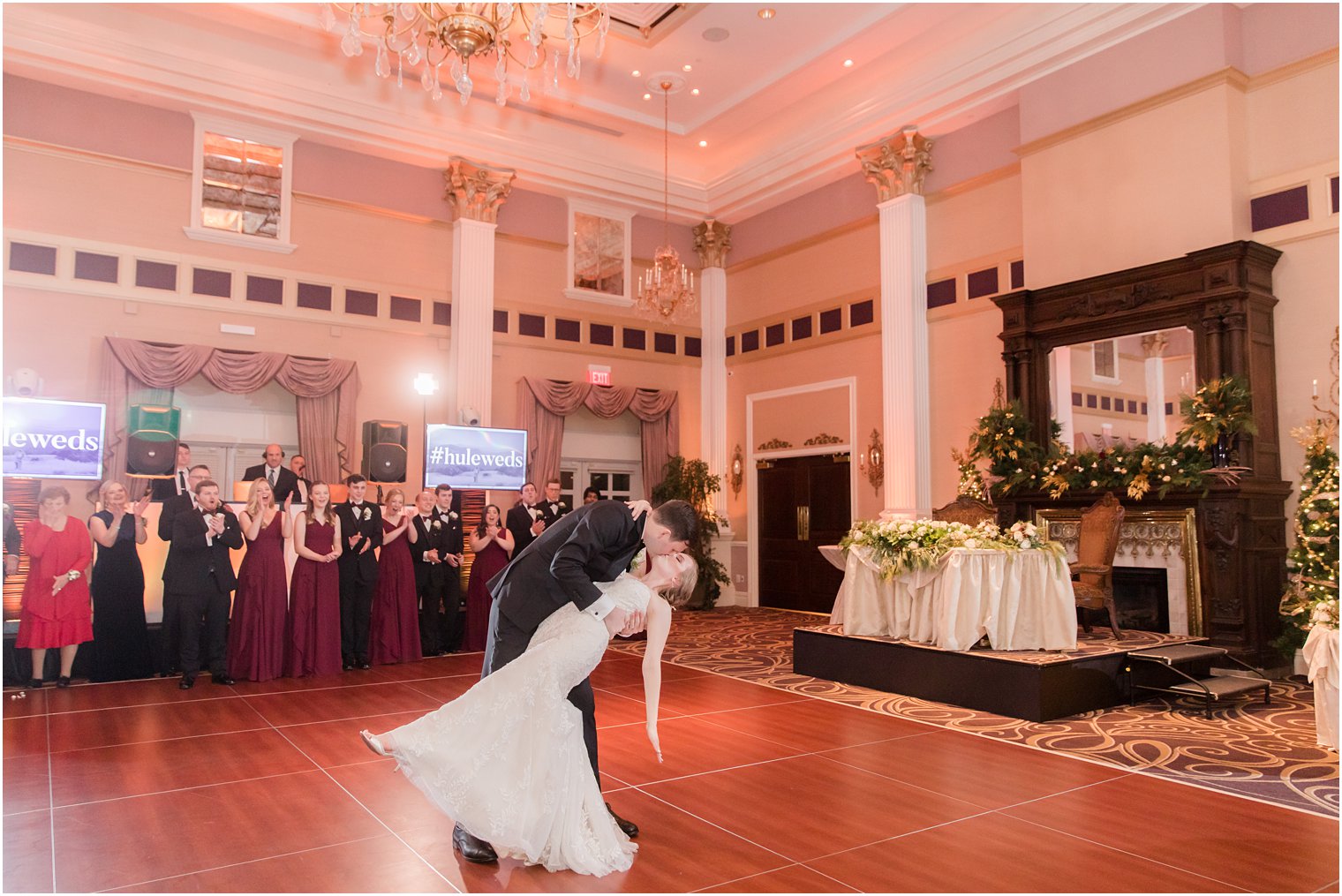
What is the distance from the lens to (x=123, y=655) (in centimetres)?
691

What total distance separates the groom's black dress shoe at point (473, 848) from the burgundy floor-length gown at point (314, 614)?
435 cm

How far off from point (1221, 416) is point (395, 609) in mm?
7059

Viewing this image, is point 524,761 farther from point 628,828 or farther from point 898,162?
point 898,162

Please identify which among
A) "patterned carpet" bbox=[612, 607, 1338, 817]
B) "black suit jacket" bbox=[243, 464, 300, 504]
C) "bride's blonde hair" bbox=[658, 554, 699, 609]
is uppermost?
"black suit jacket" bbox=[243, 464, 300, 504]

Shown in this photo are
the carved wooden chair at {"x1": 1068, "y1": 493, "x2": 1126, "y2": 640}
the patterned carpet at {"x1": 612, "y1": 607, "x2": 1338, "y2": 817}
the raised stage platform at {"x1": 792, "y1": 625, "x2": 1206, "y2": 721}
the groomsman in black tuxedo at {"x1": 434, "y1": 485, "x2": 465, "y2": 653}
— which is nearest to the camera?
the patterned carpet at {"x1": 612, "y1": 607, "x2": 1338, "y2": 817}

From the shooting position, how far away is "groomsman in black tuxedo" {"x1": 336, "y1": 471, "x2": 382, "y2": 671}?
7.51m

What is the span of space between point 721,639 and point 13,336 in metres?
7.60

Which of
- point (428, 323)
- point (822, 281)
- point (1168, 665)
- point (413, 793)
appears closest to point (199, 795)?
point (413, 793)

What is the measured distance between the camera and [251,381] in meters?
9.77

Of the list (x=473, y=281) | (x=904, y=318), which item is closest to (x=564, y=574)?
(x=904, y=318)

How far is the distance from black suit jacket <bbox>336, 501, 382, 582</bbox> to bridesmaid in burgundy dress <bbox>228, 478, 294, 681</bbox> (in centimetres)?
55

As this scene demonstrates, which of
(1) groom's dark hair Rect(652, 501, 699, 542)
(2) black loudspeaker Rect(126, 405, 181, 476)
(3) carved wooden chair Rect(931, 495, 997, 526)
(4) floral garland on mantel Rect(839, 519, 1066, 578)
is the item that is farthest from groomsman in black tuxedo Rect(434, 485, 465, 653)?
(1) groom's dark hair Rect(652, 501, 699, 542)

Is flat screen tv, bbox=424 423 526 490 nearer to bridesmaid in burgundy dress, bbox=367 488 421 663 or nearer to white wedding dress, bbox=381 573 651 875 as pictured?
bridesmaid in burgundy dress, bbox=367 488 421 663

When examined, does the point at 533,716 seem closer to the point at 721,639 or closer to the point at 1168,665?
the point at 1168,665
